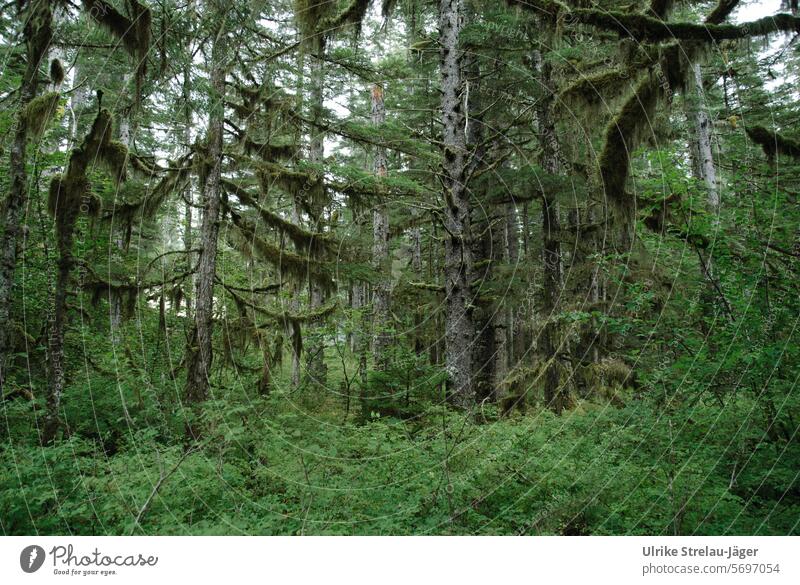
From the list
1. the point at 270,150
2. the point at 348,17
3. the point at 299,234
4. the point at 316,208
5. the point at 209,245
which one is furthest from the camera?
the point at 270,150

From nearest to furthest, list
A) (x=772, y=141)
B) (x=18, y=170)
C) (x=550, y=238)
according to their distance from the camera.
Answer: (x=18, y=170), (x=772, y=141), (x=550, y=238)

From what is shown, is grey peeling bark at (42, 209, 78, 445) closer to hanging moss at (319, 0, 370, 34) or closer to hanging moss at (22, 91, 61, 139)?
hanging moss at (22, 91, 61, 139)

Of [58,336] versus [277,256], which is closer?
[58,336]

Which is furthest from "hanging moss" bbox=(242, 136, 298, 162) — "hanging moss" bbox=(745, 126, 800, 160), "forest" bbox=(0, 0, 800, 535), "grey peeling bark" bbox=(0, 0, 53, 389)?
"hanging moss" bbox=(745, 126, 800, 160)

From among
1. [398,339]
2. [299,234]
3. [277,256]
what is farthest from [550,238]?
[277,256]

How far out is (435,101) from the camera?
16.0m

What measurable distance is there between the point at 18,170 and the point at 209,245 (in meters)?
3.16

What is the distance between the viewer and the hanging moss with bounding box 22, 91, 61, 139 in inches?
257

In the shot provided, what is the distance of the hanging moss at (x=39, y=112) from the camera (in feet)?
21.4

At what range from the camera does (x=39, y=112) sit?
21.6 feet

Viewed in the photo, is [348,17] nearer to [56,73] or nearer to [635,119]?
[56,73]
